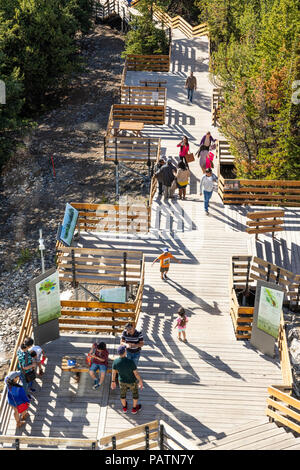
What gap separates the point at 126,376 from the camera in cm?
1340

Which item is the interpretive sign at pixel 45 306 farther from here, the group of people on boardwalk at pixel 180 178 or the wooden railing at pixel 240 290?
the group of people on boardwalk at pixel 180 178

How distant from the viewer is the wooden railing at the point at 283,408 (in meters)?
13.1

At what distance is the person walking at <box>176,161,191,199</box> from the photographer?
2193cm

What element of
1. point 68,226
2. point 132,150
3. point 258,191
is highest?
point 132,150

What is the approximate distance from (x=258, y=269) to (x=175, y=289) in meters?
2.54

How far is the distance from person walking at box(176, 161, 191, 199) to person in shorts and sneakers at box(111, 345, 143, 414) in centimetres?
980

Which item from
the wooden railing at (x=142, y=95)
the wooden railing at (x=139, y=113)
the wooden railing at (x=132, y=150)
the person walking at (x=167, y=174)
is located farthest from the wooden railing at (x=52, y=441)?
the wooden railing at (x=142, y=95)

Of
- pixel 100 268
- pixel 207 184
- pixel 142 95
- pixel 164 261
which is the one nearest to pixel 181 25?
pixel 142 95

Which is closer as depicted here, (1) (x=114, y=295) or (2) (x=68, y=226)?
(1) (x=114, y=295)

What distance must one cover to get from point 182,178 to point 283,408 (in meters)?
10.9

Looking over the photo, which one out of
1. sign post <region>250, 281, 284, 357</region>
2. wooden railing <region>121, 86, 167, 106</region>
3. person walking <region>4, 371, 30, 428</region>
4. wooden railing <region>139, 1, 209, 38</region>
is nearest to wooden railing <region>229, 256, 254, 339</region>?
sign post <region>250, 281, 284, 357</region>

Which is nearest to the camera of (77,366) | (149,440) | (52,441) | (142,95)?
(52,441)

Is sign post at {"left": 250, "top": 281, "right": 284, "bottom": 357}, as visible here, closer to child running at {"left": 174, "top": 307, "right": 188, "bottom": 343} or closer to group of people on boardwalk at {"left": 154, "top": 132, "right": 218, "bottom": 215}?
child running at {"left": 174, "top": 307, "right": 188, "bottom": 343}

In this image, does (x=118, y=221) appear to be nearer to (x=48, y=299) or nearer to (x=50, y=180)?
(x=48, y=299)
